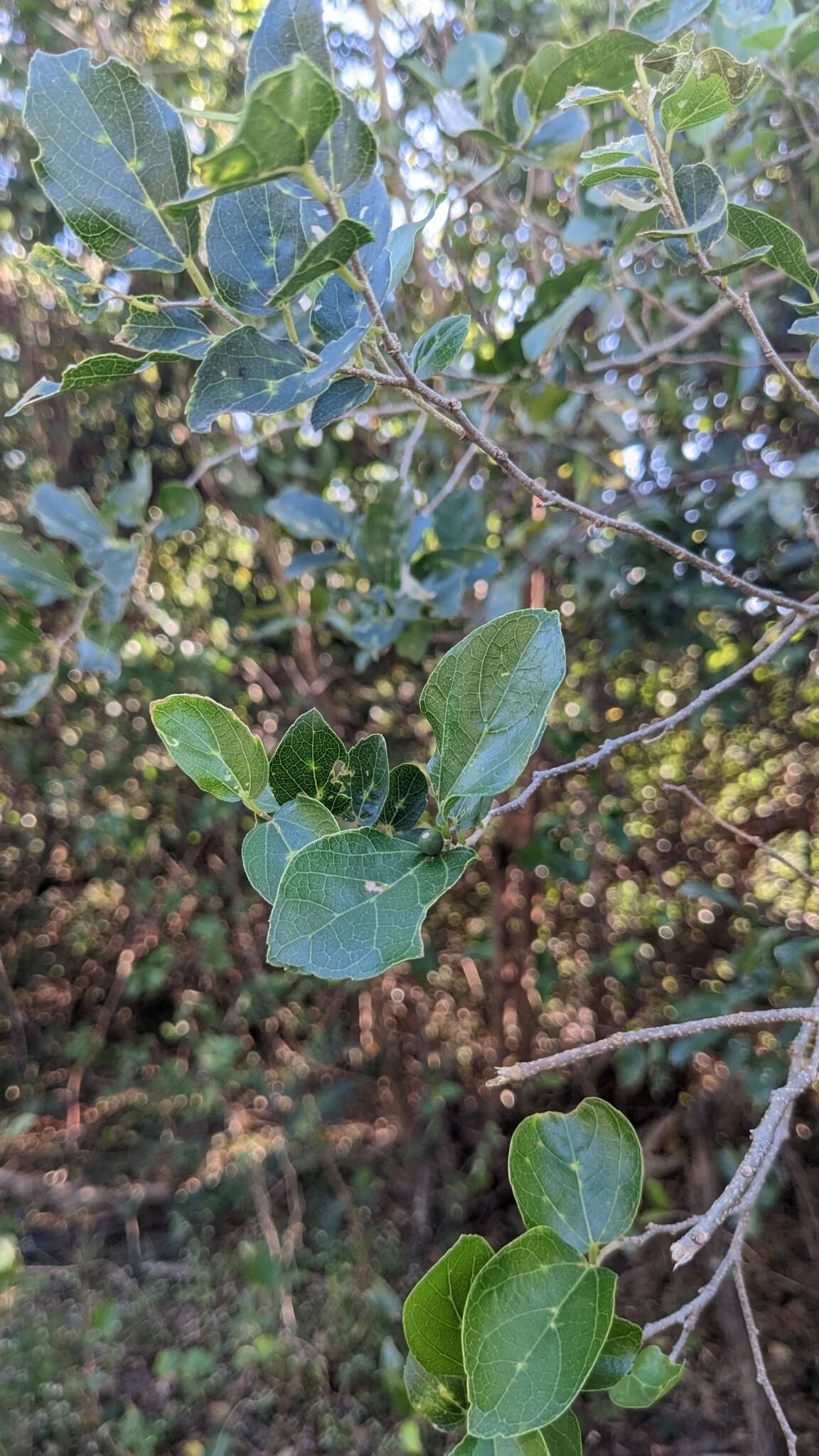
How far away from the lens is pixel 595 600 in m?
1.38

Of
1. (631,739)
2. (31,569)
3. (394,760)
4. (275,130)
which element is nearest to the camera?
(275,130)

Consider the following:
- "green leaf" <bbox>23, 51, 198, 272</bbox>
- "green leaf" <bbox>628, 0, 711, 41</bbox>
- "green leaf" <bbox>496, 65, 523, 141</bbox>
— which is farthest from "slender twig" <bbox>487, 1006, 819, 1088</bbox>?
"green leaf" <bbox>496, 65, 523, 141</bbox>

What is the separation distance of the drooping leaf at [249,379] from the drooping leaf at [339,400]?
0.02m

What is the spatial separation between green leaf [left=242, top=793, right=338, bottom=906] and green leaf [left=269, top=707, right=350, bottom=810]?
2 cm

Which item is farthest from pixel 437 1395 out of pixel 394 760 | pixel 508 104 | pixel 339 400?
pixel 394 760

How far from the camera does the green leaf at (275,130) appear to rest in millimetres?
266

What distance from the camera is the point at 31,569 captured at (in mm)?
983

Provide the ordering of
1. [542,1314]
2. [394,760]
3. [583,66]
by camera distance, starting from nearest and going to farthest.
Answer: [542,1314] → [583,66] → [394,760]

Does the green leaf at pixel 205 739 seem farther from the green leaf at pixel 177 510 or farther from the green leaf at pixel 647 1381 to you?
the green leaf at pixel 177 510

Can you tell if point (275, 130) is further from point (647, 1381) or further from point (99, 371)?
point (647, 1381)

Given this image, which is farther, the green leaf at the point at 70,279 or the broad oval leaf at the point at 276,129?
the green leaf at the point at 70,279

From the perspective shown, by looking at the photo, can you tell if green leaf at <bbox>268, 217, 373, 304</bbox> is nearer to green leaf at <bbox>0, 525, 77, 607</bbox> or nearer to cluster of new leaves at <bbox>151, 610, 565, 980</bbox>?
cluster of new leaves at <bbox>151, 610, 565, 980</bbox>

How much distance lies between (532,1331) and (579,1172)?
0.09 metres

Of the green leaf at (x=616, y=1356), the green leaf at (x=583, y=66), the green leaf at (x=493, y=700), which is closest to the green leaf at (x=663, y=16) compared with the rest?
the green leaf at (x=583, y=66)
